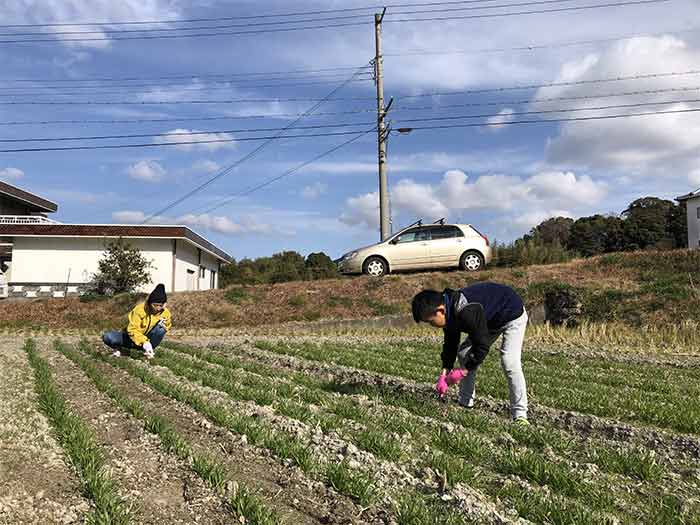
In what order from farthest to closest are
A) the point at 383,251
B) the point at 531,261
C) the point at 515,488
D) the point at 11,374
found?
the point at 531,261, the point at 383,251, the point at 11,374, the point at 515,488

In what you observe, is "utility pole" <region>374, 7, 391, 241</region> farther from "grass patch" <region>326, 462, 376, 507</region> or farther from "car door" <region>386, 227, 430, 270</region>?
"grass patch" <region>326, 462, 376, 507</region>

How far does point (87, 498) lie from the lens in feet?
11.6

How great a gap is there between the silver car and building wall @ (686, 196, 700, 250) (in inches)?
1257

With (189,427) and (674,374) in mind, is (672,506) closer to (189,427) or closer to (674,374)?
(189,427)

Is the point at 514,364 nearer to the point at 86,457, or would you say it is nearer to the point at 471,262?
the point at 86,457

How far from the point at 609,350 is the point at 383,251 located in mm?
10097

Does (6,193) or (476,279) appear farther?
(6,193)

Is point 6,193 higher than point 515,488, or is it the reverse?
point 6,193

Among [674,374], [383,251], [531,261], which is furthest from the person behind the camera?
[531,261]

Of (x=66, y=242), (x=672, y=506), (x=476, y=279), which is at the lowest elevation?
(x=672, y=506)

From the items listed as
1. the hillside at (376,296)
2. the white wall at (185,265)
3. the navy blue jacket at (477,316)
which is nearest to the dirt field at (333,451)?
the navy blue jacket at (477,316)

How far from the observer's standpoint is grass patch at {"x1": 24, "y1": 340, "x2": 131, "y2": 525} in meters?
3.25

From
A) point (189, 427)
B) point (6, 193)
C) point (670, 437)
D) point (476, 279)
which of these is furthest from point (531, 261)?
point (6, 193)

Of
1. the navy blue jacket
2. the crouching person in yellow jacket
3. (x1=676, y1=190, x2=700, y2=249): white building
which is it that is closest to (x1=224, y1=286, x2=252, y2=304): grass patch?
the crouching person in yellow jacket
